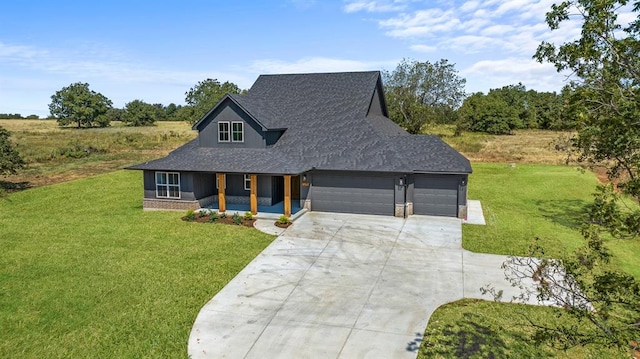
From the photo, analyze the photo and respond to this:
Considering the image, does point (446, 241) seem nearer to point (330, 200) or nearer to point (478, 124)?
point (330, 200)

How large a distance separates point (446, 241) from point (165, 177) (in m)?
15.4

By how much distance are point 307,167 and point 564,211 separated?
1490 cm

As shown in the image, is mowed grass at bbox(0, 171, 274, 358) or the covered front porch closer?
mowed grass at bbox(0, 171, 274, 358)

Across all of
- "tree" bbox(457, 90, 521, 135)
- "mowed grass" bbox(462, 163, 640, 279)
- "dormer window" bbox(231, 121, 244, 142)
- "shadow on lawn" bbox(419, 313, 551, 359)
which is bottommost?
"shadow on lawn" bbox(419, 313, 551, 359)

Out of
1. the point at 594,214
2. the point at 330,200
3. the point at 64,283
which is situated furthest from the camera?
the point at 330,200

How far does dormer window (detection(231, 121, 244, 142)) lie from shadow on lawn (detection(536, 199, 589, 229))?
17.4 meters

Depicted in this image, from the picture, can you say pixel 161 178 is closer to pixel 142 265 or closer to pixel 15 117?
pixel 142 265

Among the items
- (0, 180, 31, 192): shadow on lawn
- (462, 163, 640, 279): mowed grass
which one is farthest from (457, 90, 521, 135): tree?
(0, 180, 31, 192): shadow on lawn

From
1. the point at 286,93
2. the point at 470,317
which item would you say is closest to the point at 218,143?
the point at 286,93

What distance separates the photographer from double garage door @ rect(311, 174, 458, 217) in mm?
22219

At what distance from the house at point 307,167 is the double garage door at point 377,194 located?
0.17 ft

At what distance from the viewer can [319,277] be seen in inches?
556

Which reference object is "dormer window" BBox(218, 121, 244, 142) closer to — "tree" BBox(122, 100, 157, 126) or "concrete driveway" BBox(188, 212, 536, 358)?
"concrete driveway" BBox(188, 212, 536, 358)

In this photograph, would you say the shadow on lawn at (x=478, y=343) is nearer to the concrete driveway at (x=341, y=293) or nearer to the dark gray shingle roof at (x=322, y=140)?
the concrete driveway at (x=341, y=293)
